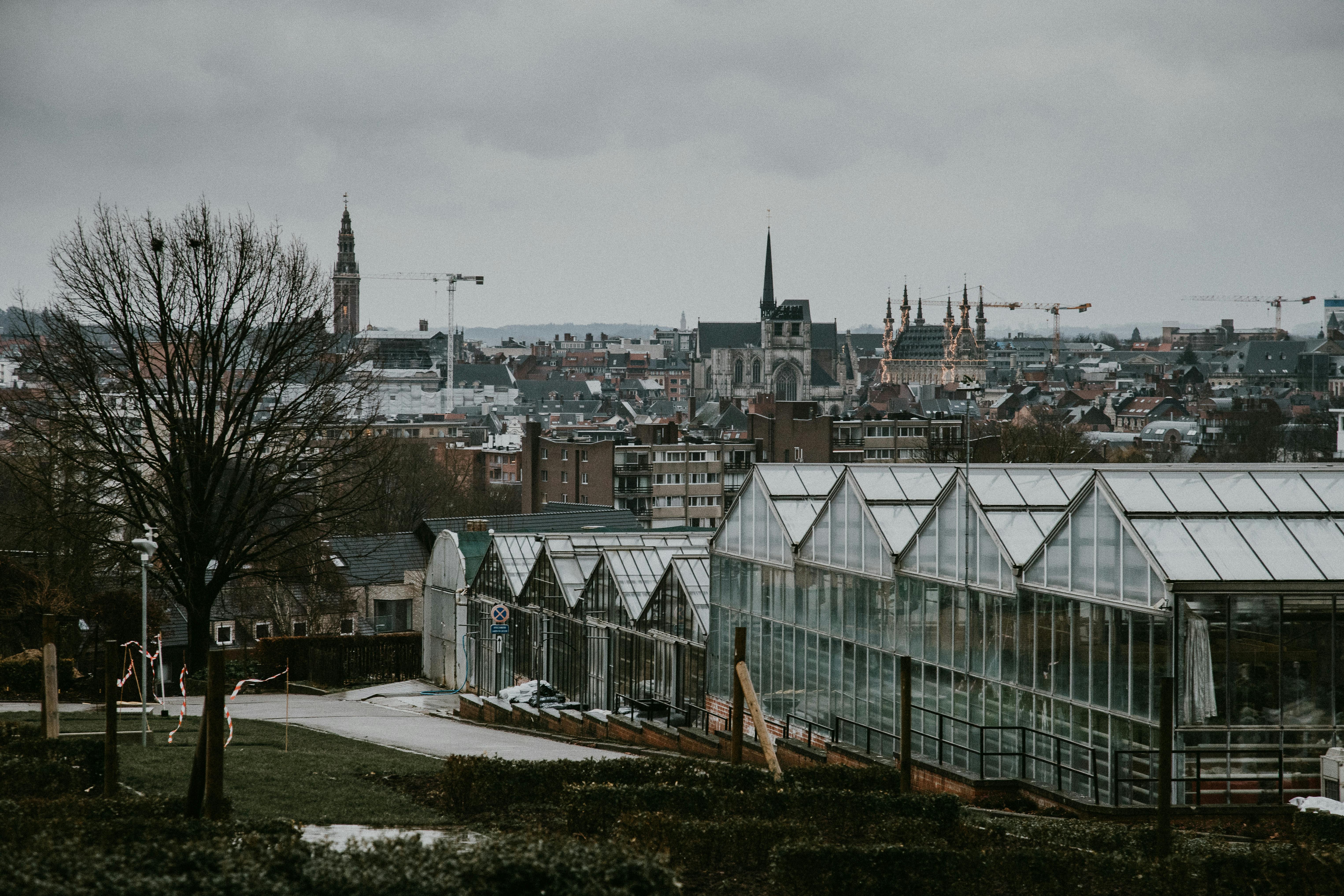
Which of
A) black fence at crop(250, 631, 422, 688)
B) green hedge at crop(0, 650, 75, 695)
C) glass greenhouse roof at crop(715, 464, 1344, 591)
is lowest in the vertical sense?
black fence at crop(250, 631, 422, 688)

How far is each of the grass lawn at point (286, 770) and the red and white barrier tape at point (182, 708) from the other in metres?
0.13

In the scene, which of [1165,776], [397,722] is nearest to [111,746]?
[1165,776]

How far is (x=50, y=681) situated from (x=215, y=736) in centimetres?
611

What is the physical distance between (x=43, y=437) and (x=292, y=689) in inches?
390

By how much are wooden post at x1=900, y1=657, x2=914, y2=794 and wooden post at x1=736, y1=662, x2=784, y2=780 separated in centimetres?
138

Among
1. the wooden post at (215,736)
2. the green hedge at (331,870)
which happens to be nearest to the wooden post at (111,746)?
the wooden post at (215,736)

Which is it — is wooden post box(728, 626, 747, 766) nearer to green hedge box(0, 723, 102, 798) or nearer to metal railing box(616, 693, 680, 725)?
green hedge box(0, 723, 102, 798)

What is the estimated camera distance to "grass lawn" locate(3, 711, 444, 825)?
45.7 ft

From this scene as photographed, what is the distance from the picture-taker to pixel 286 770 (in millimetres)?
17156

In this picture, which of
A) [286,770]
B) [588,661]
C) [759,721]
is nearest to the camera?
[759,721]

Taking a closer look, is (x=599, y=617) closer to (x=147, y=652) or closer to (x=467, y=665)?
(x=467, y=665)

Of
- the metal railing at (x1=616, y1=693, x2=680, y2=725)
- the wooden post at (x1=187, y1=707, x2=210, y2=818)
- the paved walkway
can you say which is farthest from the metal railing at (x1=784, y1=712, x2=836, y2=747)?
the wooden post at (x1=187, y1=707, x2=210, y2=818)

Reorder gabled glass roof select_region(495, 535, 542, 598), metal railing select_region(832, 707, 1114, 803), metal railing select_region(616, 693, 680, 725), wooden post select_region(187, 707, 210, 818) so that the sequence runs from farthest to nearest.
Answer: gabled glass roof select_region(495, 535, 542, 598) < metal railing select_region(616, 693, 680, 725) < metal railing select_region(832, 707, 1114, 803) < wooden post select_region(187, 707, 210, 818)

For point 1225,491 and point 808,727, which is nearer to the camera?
point 1225,491
